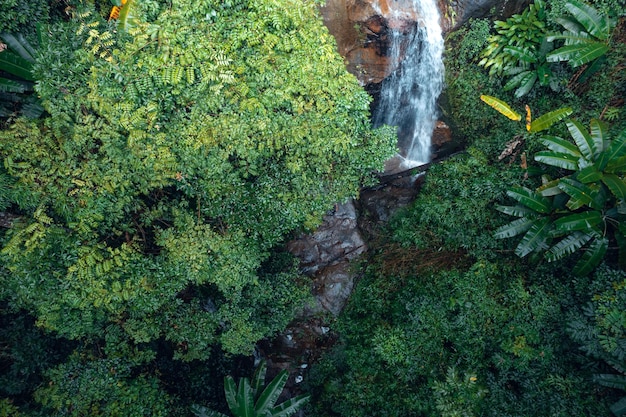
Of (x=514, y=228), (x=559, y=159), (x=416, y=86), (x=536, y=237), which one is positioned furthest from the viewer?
(x=416, y=86)

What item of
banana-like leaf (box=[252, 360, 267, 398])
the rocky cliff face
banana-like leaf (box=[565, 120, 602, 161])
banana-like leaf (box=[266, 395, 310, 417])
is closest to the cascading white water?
the rocky cliff face

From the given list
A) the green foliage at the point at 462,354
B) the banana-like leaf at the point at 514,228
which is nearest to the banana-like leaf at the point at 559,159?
the banana-like leaf at the point at 514,228

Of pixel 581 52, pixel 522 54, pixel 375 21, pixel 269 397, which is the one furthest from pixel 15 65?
pixel 581 52

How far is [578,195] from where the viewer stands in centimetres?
712

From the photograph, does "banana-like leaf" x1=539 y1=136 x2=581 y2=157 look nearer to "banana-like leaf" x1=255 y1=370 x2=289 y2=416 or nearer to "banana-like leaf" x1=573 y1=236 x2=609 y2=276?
"banana-like leaf" x1=573 y1=236 x2=609 y2=276

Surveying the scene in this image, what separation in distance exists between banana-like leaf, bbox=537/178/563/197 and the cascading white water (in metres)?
4.08

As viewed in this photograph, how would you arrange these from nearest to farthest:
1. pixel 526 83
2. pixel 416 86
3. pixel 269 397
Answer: pixel 269 397 < pixel 526 83 < pixel 416 86

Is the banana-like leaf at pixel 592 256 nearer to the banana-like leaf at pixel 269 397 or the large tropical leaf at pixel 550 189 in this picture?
the large tropical leaf at pixel 550 189

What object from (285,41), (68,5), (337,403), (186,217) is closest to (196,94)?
(285,41)

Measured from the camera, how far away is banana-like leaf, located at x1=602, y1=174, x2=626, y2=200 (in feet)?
22.4

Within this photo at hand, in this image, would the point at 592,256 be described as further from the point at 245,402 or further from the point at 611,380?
the point at 245,402

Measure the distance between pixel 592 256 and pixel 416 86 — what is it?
634cm

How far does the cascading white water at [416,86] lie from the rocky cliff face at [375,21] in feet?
0.66

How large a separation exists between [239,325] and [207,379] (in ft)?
6.36
